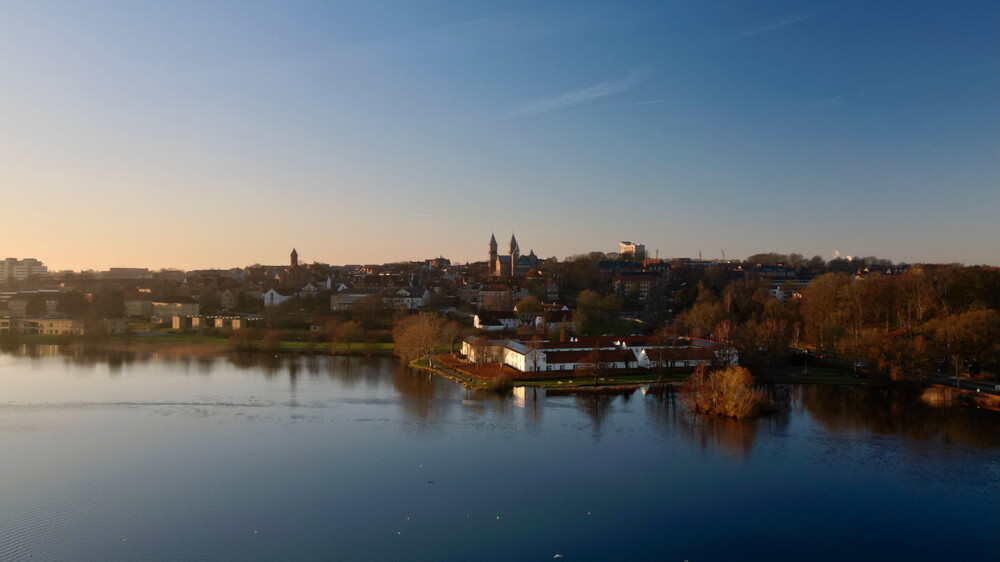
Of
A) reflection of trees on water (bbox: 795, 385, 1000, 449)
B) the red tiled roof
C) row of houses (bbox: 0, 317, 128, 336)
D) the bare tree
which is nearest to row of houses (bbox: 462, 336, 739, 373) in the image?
the red tiled roof

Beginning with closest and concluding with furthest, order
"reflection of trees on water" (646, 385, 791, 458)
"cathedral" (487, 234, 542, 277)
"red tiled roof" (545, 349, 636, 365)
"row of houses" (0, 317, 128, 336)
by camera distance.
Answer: "reflection of trees on water" (646, 385, 791, 458), "red tiled roof" (545, 349, 636, 365), "row of houses" (0, 317, 128, 336), "cathedral" (487, 234, 542, 277)

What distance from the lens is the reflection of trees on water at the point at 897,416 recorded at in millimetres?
12000

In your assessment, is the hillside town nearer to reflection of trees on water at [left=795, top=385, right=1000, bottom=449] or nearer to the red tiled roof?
the red tiled roof

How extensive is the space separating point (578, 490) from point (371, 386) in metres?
8.56

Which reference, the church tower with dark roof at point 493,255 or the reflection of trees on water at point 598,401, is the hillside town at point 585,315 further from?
the church tower with dark roof at point 493,255

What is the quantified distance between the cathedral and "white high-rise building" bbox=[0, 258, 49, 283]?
120 feet

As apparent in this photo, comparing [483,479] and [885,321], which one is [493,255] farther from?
[483,479]

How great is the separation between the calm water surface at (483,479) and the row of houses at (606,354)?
2.76m

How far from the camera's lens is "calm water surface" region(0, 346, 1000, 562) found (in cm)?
743

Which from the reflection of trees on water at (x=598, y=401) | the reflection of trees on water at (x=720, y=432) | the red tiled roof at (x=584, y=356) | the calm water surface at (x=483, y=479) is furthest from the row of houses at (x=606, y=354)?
the reflection of trees on water at (x=720, y=432)

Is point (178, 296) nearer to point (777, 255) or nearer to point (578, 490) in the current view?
point (578, 490)

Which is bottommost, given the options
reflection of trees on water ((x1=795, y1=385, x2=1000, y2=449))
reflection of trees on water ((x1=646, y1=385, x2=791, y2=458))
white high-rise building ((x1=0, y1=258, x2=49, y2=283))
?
reflection of trees on water ((x1=795, y1=385, x2=1000, y2=449))

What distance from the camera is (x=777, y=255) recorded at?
69.2m

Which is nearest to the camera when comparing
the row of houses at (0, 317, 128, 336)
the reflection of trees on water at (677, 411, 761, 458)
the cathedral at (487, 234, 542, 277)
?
the reflection of trees on water at (677, 411, 761, 458)
